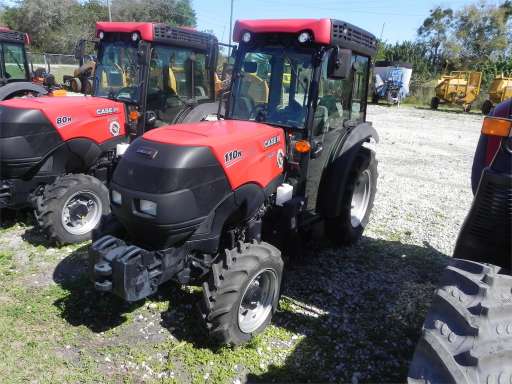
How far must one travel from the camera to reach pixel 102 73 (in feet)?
18.4

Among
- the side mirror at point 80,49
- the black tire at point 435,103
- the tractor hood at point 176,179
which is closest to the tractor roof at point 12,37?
the side mirror at point 80,49

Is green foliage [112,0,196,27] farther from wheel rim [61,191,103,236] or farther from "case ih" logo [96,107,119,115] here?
wheel rim [61,191,103,236]

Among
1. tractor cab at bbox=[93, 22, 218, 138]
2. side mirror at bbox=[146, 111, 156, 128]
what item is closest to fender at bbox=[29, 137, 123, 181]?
side mirror at bbox=[146, 111, 156, 128]

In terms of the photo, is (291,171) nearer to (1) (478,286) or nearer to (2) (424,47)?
(1) (478,286)

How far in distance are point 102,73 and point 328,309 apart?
4.19 m

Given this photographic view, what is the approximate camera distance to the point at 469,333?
156 centimetres

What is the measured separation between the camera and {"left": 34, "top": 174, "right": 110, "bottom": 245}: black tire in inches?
171

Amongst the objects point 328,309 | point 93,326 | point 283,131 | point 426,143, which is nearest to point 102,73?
point 283,131

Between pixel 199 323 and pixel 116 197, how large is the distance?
45.6 inches

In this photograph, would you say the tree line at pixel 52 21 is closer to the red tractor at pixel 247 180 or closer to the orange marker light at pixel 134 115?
the orange marker light at pixel 134 115

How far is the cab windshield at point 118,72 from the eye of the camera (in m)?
5.39

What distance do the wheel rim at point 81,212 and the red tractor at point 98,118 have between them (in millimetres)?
11

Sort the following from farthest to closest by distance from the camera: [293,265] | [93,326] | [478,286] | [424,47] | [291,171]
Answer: [424,47] < [293,265] < [291,171] < [93,326] < [478,286]

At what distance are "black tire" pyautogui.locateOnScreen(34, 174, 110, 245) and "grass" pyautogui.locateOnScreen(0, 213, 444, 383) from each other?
0.78ft
